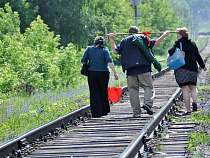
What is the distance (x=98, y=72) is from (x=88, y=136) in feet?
8.04

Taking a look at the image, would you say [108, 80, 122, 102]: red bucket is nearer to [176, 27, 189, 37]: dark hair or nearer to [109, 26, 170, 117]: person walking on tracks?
[109, 26, 170, 117]: person walking on tracks

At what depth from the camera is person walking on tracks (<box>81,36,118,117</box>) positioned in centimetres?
1155

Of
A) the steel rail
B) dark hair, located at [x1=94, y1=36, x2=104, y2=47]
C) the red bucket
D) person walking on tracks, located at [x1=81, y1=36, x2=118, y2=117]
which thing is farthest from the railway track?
→ dark hair, located at [x1=94, y1=36, x2=104, y2=47]

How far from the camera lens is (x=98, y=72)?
1162 centimetres

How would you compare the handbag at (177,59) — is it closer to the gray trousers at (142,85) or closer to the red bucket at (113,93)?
the gray trousers at (142,85)

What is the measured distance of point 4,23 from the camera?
2744cm

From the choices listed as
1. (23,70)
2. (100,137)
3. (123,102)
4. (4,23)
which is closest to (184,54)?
(100,137)

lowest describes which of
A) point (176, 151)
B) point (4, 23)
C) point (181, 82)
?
point (176, 151)

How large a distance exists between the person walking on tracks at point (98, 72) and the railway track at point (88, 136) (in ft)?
0.90

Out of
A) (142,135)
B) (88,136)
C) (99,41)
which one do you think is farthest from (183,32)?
(142,135)

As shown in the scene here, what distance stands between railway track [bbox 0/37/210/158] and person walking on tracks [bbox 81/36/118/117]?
273mm

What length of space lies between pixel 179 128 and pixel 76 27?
32.6 meters

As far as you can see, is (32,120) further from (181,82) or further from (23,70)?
(23,70)

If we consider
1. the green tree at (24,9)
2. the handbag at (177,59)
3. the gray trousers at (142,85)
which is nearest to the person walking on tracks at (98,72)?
the gray trousers at (142,85)
